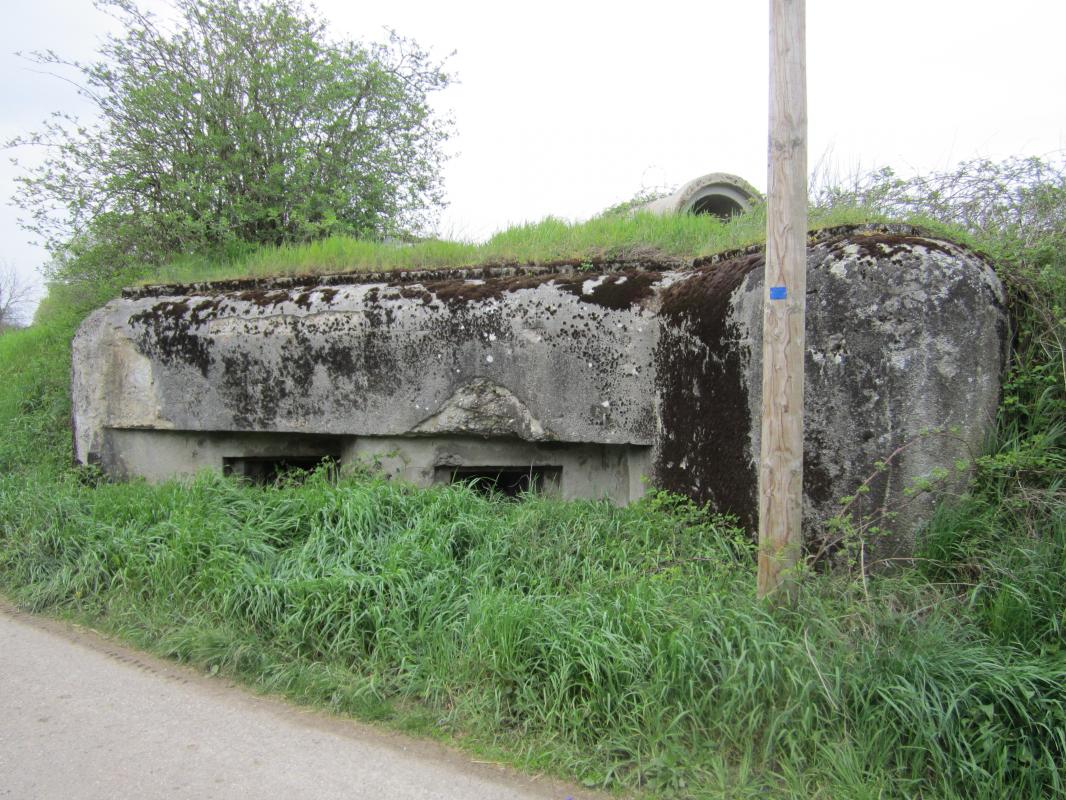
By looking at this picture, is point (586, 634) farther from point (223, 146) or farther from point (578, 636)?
point (223, 146)

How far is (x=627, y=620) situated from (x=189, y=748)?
1.85 m

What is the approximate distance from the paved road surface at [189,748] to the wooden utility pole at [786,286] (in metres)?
1.36

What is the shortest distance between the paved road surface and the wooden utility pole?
1358 mm

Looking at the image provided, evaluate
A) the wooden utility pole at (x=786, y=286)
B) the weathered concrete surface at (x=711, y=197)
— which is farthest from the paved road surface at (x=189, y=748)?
the weathered concrete surface at (x=711, y=197)

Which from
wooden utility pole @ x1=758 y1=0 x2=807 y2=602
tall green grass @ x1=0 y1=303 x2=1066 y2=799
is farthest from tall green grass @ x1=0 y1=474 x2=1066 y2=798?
wooden utility pole @ x1=758 y1=0 x2=807 y2=602

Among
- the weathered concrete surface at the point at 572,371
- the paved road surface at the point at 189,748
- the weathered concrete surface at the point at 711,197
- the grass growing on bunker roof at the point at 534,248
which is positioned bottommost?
the paved road surface at the point at 189,748

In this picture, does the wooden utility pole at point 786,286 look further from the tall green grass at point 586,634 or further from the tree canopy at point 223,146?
the tree canopy at point 223,146

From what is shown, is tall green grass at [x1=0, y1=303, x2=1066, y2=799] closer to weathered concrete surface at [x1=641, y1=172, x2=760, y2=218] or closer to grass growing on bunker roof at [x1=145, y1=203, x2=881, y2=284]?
grass growing on bunker roof at [x1=145, y1=203, x2=881, y2=284]

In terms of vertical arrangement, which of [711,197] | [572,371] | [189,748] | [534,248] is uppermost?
[711,197]

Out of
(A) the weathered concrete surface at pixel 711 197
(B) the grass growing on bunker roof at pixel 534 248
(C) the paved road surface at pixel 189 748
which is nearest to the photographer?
(C) the paved road surface at pixel 189 748

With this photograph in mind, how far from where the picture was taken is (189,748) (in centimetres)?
A: 304

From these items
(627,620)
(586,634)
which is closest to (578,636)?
(586,634)

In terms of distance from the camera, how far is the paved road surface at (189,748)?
2748 millimetres

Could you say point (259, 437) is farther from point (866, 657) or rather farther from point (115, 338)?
point (866, 657)
